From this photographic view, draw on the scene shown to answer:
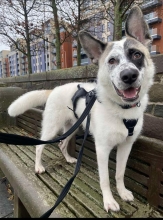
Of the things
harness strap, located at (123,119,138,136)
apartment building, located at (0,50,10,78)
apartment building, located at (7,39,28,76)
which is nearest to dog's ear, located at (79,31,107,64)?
harness strap, located at (123,119,138,136)

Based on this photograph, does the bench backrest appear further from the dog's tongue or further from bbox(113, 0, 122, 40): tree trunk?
bbox(113, 0, 122, 40): tree trunk

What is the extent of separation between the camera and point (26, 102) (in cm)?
284

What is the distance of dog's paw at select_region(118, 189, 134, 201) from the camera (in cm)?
195

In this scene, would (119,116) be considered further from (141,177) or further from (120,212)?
(120,212)

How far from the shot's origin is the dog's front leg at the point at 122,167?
1.97 m

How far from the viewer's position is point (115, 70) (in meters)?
1.61

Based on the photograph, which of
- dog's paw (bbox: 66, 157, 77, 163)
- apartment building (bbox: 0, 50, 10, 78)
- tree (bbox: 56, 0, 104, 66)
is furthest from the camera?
apartment building (bbox: 0, 50, 10, 78)

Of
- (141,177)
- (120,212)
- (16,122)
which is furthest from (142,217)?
(16,122)

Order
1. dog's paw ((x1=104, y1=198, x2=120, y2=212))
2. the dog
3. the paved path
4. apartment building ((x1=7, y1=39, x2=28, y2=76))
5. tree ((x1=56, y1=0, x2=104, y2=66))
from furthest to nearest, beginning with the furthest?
apartment building ((x1=7, y1=39, x2=28, y2=76)) → tree ((x1=56, y1=0, x2=104, y2=66)) → the paved path → dog's paw ((x1=104, y1=198, x2=120, y2=212)) → the dog

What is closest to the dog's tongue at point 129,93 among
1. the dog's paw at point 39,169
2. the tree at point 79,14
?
the dog's paw at point 39,169

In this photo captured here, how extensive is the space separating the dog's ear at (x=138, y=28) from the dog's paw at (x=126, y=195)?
153 cm

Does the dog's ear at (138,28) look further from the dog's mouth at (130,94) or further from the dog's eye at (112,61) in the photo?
the dog's mouth at (130,94)

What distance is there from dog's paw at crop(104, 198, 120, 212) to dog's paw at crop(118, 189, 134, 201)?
0.54 feet

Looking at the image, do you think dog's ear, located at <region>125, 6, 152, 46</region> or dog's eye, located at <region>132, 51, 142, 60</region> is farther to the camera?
dog's ear, located at <region>125, 6, 152, 46</region>
